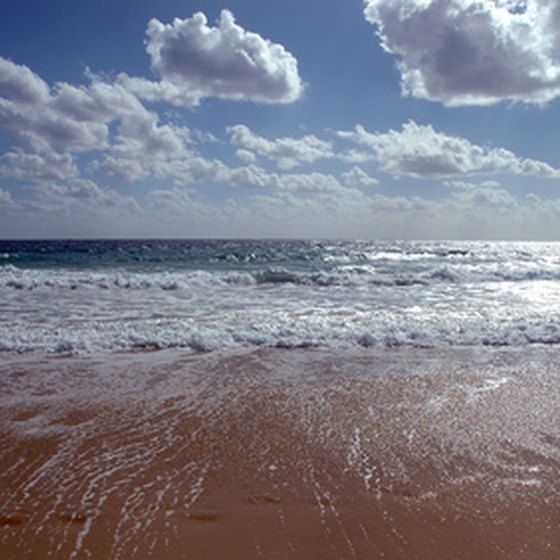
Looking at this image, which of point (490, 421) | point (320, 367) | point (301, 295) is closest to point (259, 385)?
point (320, 367)

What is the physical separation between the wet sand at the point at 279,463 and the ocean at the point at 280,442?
13 mm

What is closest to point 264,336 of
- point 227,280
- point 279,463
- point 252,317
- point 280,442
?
point 252,317

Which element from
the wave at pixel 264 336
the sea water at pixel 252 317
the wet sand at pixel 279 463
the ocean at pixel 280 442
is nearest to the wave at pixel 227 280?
the sea water at pixel 252 317

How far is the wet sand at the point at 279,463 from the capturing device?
2666 mm

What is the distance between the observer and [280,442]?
395 centimetres

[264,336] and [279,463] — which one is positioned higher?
[264,336]

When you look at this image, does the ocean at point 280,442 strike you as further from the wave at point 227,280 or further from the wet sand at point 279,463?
the wave at point 227,280

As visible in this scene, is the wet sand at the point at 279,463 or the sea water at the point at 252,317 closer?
the wet sand at the point at 279,463

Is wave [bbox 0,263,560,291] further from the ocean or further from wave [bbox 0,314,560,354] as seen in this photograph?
the ocean

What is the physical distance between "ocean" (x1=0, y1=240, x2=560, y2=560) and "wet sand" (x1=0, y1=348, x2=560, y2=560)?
1 centimetres

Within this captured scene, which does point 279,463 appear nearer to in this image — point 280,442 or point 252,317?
point 280,442

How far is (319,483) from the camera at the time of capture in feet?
10.8

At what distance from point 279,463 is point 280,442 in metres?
0.36

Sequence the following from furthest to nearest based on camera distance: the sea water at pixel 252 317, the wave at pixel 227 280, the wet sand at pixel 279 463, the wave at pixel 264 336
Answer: the wave at pixel 227 280 → the sea water at pixel 252 317 → the wave at pixel 264 336 → the wet sand at pixel 279 463
